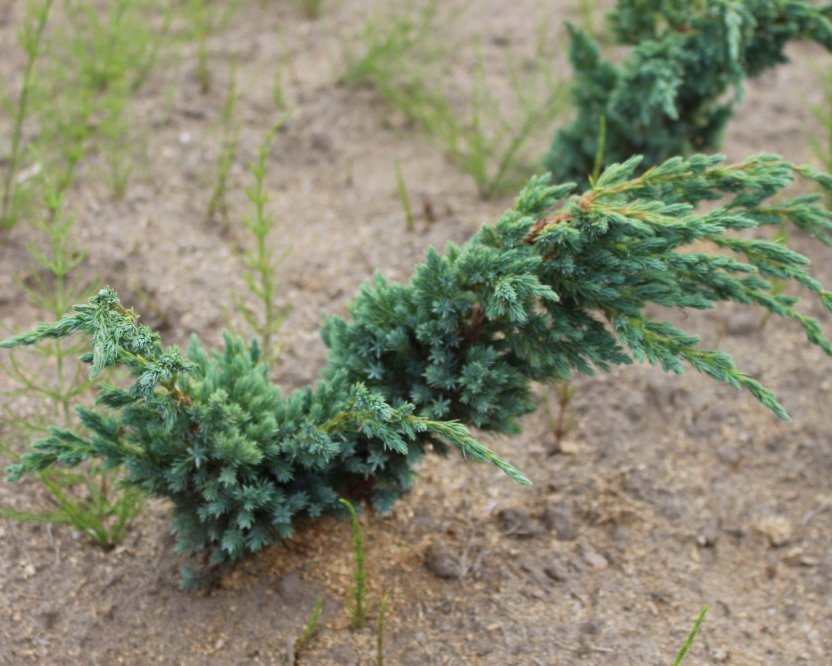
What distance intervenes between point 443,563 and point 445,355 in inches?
28.3

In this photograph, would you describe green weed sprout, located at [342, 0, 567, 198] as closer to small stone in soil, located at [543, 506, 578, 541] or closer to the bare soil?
the bare soil

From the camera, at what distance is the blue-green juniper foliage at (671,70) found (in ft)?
11.2

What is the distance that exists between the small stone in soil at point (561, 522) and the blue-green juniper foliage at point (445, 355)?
57cm

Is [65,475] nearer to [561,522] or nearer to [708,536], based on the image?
[561,522]

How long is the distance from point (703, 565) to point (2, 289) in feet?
8.75

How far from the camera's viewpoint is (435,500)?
3.15 meters

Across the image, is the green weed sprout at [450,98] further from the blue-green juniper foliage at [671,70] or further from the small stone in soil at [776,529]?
the small stone in soil at [776,529]

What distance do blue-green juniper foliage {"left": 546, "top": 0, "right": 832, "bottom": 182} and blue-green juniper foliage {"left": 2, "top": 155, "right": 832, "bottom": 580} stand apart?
89 centimetres

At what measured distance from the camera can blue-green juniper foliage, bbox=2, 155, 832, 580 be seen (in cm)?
236

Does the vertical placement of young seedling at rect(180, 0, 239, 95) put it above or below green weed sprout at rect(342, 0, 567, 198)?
above

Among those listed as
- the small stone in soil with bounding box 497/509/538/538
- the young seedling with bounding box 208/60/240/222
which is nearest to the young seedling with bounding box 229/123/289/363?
the young seedling with bounding box 208/60/240/222

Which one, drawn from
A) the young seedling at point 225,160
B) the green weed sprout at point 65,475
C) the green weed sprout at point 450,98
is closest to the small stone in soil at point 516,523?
the green weed sprout at point 65,475

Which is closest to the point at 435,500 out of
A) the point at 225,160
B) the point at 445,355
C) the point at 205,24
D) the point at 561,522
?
the point at 561,522

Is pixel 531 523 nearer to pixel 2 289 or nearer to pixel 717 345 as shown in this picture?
pixel 717 345
